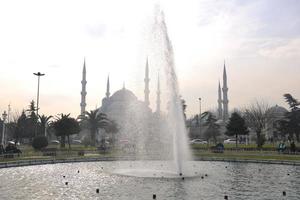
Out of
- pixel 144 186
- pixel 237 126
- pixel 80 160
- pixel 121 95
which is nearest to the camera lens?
pixel 144 186

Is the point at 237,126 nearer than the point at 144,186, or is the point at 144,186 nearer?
the point at 144,186

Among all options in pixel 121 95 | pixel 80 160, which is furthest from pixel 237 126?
pixel 121 95

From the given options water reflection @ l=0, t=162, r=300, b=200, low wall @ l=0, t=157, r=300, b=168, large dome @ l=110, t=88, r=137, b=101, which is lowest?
water reflection @ l=0, t=162, r=300, b=200

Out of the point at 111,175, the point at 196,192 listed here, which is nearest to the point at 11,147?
the point at 111,175

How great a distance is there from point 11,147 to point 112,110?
8588cm

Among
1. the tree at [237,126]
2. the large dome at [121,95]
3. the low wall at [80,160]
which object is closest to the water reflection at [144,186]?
the low wall at [80,160]

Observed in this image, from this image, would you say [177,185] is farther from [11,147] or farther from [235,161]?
[11,147]

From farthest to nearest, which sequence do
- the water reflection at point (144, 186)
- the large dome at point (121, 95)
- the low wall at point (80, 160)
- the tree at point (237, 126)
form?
the large dome at point (121, 95) < the tree at point (237, 126) < the low wall at point (80, 160) < the water reflection at point (144, 186)

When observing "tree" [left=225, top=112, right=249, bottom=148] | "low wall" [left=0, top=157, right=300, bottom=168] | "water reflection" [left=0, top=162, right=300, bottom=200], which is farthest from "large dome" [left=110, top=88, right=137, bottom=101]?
"water reflection" [left=0, top=162, right=300, bottom=200]

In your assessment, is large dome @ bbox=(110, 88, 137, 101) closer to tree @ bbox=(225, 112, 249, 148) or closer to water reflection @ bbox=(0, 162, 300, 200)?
tree @ bbox=(225, 112, 249, 148)

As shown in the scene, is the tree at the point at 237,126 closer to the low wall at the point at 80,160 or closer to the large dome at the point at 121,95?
the low wall at the point at 80,160

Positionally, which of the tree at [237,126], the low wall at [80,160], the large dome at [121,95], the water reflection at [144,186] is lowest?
the water reflection at [144,186]

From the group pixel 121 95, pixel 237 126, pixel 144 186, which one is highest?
pixel 121 95

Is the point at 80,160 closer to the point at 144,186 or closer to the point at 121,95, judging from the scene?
the point at 144,186
